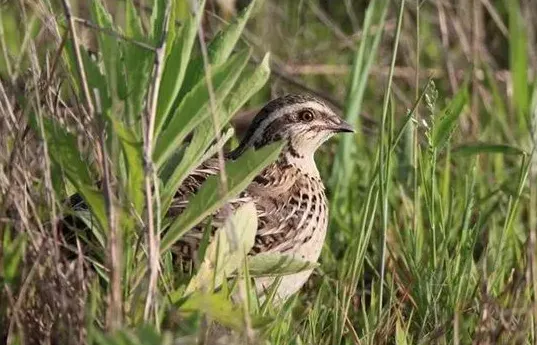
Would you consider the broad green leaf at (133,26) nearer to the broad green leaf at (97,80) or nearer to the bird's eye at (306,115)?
the broad green leaf at (97,80)

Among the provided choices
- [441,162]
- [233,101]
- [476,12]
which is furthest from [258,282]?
[476,12]

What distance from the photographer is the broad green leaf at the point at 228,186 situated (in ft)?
11.9

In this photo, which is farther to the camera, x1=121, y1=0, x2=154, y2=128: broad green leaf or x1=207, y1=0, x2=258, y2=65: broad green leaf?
x1=207, y1=0, x2=258, y2=65: broad green leaf

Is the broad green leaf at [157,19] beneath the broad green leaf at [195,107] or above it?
above

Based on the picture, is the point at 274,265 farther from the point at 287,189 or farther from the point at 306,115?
the point at 306,115

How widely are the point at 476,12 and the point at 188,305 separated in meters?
3.55

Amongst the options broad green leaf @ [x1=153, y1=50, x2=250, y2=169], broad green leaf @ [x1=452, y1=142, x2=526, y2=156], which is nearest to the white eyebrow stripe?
broad green leaf @ [x1=452, y1=142, x2=526, y2=156]

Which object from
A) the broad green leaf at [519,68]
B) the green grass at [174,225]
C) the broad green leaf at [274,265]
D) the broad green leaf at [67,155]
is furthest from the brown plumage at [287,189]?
the broad green leaf at [519,68]

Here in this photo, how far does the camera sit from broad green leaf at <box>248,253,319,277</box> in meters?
4.01

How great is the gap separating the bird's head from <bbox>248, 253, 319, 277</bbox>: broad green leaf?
3.45ft

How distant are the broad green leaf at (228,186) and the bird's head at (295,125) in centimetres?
138

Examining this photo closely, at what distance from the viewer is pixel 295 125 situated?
506cm

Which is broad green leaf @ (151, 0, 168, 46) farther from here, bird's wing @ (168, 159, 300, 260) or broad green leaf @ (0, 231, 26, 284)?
bird's wing @ (168, 159, 300, 260)

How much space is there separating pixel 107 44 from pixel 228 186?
1.64ft
